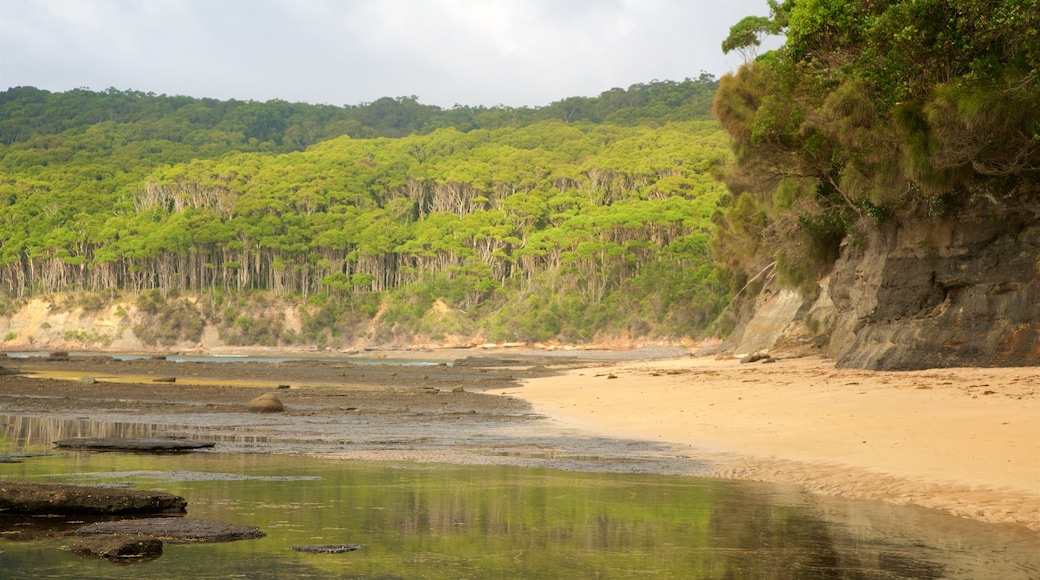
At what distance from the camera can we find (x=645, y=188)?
104812mm

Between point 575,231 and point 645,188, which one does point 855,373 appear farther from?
point 645,188

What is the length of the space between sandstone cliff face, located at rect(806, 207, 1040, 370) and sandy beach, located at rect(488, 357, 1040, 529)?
0.92m

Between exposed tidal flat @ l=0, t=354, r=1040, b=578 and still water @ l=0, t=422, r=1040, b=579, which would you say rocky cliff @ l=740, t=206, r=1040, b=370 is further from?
still water @ l=0, t=422, r=1040, b=579

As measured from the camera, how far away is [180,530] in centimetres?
660

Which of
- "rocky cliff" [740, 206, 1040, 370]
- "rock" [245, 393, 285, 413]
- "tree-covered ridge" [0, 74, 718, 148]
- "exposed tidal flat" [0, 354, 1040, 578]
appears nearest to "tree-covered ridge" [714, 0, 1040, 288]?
"rocky cliff" [740, 206, 1040, 370]

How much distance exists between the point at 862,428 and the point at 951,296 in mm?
9582

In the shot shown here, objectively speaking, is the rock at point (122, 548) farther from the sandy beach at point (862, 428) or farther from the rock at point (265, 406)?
the rock at point (265, 406)

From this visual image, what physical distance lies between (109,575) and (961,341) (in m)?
18.9

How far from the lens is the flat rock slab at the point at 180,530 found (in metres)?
6.46

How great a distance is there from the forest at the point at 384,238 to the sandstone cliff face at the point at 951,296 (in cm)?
6069

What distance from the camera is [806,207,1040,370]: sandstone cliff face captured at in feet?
66.9

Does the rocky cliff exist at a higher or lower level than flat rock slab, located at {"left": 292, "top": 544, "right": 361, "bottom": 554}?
higher

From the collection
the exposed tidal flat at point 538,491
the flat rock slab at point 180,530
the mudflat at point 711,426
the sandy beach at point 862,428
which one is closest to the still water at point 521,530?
the exposed tidal flat at point 538,491

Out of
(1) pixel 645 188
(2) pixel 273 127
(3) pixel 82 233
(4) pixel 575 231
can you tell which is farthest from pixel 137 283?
(2) pixel 273 127
